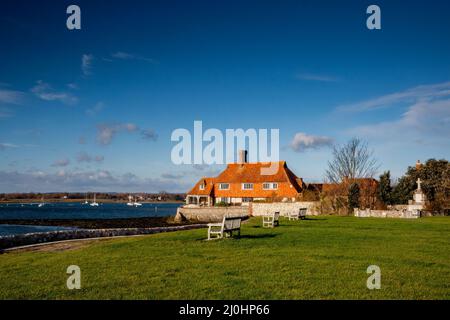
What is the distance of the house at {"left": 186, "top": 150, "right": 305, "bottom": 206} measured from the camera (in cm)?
6009

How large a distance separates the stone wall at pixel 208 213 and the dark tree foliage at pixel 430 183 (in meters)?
19.6

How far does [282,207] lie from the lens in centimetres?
4834

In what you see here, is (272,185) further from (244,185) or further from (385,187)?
(385,187)

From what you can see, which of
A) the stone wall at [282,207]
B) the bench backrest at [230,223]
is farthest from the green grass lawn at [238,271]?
the stone wall at [282,207]

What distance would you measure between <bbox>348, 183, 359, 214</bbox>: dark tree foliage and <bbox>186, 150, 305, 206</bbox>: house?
509 inches

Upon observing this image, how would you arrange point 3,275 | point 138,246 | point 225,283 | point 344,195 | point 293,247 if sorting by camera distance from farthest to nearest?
point 344,195
point 138,246
point 293,247
point 3,275
point 225,283

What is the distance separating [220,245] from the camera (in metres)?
15.3

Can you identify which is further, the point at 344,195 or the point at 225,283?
the point at 344,195

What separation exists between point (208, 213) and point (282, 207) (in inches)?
442

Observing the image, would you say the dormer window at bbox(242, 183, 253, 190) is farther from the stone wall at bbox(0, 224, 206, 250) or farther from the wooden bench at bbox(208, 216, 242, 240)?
the wooden bench at bbox(208, 216, 242, 240)

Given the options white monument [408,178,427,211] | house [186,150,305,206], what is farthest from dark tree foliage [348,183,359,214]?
house [186,150,305,206]
